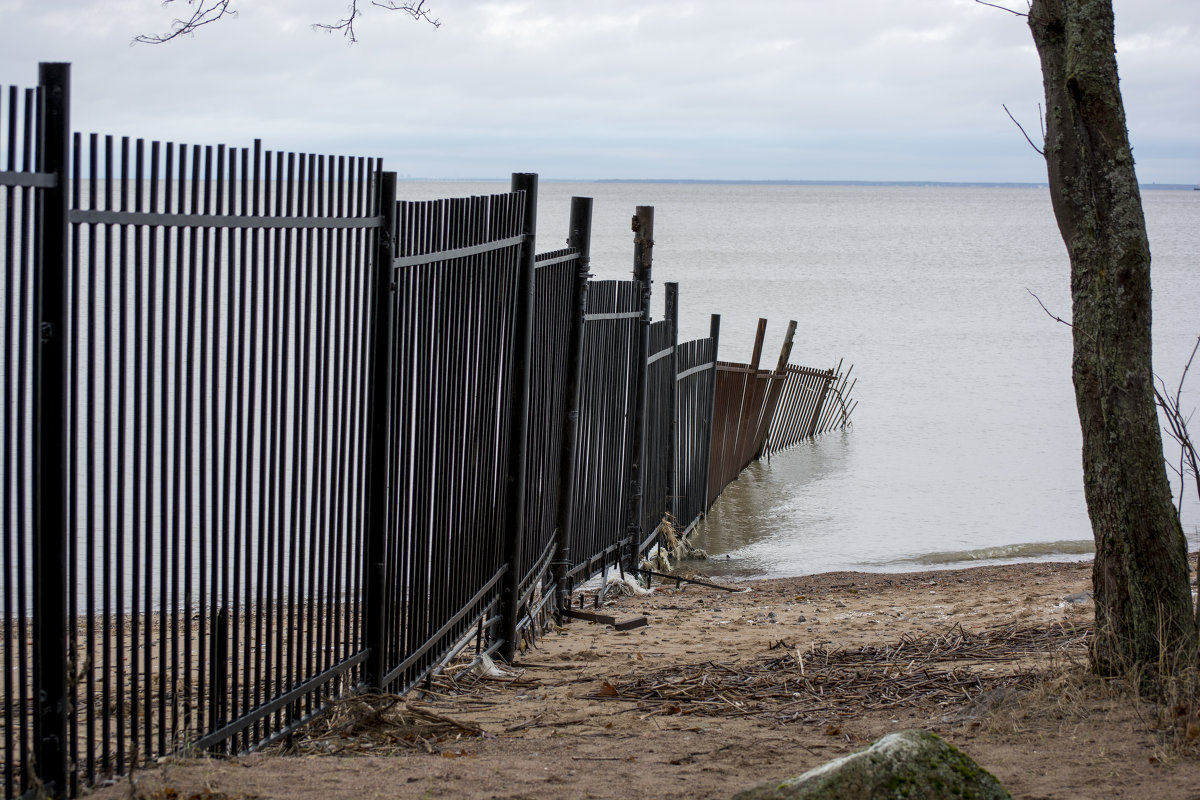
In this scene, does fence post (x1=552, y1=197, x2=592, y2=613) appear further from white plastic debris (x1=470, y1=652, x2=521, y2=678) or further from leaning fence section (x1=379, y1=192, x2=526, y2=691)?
white plastic debris (x1=470, y1=652, x2=521, y2=678)

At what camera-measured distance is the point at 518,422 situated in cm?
577

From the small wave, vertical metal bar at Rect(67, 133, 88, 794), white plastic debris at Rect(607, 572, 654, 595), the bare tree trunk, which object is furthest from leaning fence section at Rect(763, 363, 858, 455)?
vertical metal bar at Rect(67, 133, 88, 794)

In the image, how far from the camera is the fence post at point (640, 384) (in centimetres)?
842

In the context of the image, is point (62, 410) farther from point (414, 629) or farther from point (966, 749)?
point (966, 749)

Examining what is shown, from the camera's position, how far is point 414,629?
4715 millimetres

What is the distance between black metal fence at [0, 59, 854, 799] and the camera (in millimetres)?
2771

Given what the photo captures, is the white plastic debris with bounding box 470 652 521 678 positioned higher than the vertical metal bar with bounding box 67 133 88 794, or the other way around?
the vertical metal bar with bounding box 67 133 88 794

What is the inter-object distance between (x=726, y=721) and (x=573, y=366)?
285 centimetres

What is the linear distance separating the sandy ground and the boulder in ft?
2.01

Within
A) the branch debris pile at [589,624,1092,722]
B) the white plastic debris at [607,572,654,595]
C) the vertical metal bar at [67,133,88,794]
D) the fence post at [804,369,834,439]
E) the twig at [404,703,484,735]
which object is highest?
the vertical metal bar at [67,133,88,794]

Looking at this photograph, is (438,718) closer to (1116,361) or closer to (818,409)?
(1116,361)

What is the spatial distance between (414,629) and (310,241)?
1843mm

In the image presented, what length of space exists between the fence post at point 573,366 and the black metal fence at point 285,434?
0.8 inches

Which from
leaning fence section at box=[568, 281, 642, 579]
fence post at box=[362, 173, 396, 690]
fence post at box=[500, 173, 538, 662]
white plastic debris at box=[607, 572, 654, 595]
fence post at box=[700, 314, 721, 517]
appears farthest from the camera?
fence post at box=[700, 314, 721, 517]
